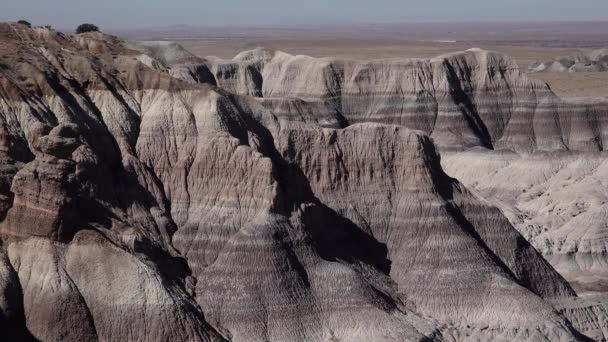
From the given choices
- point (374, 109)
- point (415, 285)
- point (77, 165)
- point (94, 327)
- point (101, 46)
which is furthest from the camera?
point (374, 109)

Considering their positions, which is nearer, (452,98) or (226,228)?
(226,228)

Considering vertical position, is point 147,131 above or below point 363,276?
above

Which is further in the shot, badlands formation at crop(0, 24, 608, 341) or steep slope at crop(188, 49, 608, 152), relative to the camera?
steep slope at crop(188, 49, 608, 152)

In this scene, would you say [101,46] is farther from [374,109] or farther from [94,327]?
[374,109]

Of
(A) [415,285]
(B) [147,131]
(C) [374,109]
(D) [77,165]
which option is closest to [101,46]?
(B) [147,131]

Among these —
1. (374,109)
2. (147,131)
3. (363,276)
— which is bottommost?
(374,109)

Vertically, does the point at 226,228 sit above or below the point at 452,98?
above

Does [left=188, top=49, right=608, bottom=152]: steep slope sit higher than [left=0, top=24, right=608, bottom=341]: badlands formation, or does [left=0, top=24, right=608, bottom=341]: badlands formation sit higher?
[left=0, top=24, right=608, bottom=341]: badlands formation

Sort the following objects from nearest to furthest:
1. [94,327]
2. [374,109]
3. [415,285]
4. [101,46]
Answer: [94,327] < [415,285] < [101,46] < [374,109]
